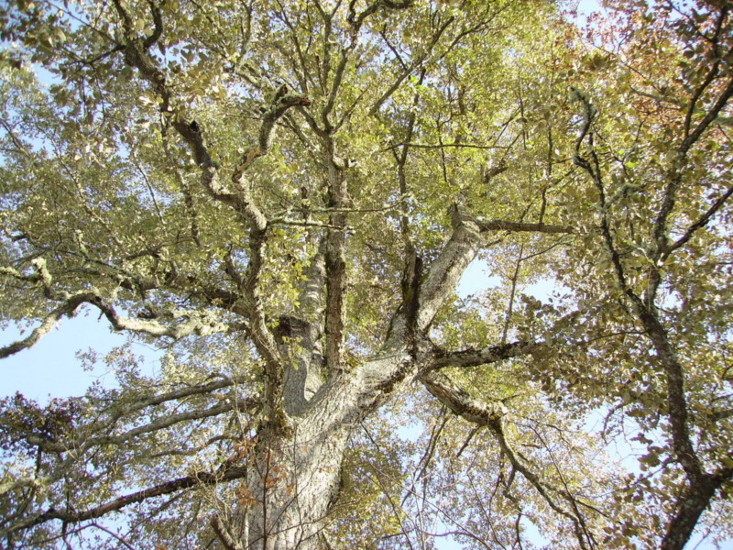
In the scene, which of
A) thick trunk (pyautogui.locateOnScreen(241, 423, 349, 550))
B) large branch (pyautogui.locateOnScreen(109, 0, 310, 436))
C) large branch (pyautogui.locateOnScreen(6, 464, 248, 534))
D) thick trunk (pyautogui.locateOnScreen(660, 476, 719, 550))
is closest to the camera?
thick trunk (pyautogui.locateOnScreen(660, 476, 719, 550))

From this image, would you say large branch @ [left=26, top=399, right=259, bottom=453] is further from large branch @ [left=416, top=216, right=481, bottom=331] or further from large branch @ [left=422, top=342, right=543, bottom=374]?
large branch @ [left=416, top=216, right=481, bottom=331]

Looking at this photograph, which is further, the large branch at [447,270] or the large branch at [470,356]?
the large branch at [447,270]

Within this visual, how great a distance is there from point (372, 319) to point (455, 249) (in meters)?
3.06

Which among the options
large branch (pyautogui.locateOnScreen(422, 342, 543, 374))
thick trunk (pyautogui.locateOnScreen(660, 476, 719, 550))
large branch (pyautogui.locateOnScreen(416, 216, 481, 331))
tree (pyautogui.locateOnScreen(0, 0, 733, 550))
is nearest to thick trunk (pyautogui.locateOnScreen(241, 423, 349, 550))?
tree (pyautogui.locateOnScreen(0, 0, 733, 550))

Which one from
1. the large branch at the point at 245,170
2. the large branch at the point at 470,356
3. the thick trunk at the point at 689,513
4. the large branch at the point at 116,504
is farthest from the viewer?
the large branch at the point at 470,356

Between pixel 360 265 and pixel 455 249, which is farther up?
pixel 360 265

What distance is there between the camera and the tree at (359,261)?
3.72 m

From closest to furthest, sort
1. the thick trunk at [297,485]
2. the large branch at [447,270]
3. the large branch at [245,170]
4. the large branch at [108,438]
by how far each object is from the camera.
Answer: the large branch at [245,170], the thick trunk at [297,485], the large branch at [108,438], the large branch at [447,270]

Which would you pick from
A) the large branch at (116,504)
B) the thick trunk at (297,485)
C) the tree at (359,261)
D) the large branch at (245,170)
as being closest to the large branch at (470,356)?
the tree at (359,261)

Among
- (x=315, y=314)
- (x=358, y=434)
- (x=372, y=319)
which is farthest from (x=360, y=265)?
(x=358, y=434)

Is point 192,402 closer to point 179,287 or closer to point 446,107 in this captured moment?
point 179,287

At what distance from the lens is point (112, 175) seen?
8.88 metres

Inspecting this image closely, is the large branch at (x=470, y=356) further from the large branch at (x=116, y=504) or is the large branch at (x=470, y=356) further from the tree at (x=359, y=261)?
the large branch at (x=116, y=504)

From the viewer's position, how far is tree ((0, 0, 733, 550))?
12.2 ft
